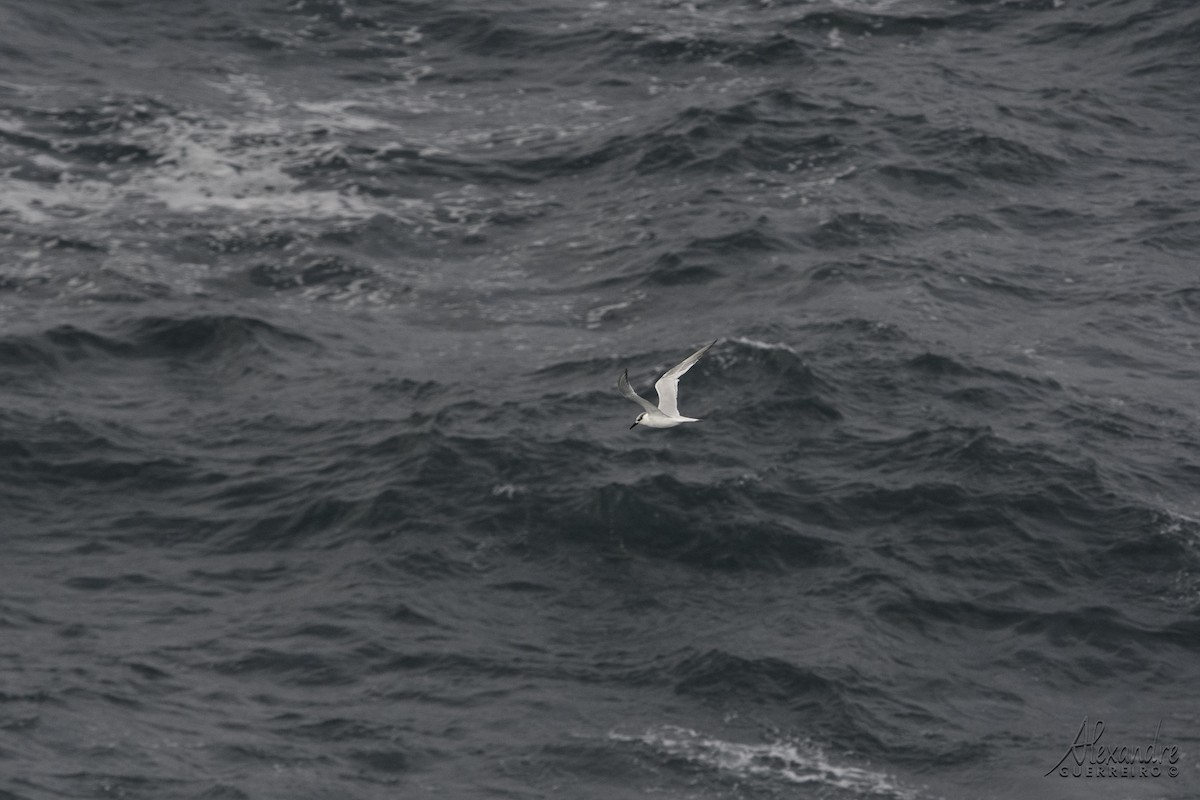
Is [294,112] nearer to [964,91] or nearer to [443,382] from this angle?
[443,382]

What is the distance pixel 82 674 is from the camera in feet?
174

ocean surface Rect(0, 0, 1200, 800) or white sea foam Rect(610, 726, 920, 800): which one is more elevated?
ocean surface Rect(0, 0, 1200, 800)

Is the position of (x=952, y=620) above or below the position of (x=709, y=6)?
below

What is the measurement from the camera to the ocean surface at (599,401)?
5188cm

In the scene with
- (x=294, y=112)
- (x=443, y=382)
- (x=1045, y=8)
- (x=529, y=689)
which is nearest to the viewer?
(x=529, y=689)

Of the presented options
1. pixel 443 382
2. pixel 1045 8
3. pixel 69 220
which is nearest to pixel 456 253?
pixel 443 382

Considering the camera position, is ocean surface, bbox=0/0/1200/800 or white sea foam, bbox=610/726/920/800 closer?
white sea foam, bbox=610/726/920/800

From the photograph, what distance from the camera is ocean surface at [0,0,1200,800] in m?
51.9

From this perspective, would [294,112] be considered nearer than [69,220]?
No

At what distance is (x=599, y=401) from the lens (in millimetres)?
63062

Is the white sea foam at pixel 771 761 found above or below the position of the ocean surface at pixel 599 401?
below

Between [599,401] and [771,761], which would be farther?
[599,401]

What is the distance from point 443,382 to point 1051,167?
2478 centimetres

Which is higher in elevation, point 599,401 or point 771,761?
point 599,401
